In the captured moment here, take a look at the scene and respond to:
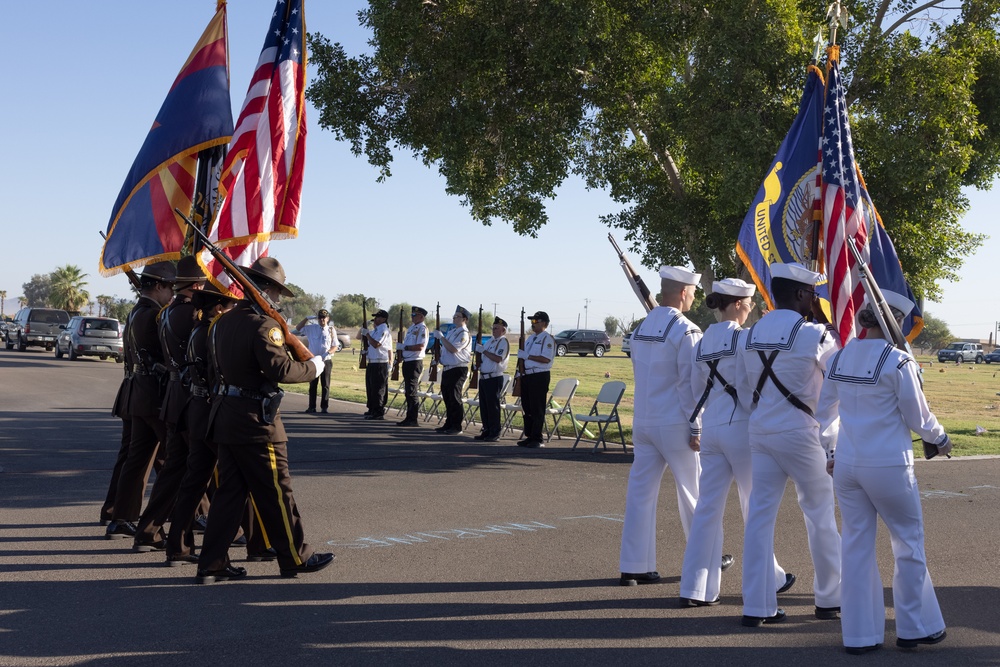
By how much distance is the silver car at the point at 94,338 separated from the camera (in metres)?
38.0

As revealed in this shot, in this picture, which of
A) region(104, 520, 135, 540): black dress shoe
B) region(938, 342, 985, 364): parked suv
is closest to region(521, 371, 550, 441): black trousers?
region(104, 520, 135, 540): black dress shoe

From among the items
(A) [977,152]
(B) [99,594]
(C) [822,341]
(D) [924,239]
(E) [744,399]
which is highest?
(A) [977,152]

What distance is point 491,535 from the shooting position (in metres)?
8.09

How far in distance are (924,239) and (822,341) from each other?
31.6ft

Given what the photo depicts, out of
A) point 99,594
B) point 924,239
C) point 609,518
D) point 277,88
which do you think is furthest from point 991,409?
point 99,594

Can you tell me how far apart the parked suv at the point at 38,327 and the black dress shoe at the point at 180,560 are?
4189 cm

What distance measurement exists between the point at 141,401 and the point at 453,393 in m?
8.94

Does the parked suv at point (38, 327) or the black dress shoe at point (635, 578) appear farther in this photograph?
the parked suv at point (38, 327)

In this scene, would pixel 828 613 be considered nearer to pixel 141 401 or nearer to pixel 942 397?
pixel 141 401

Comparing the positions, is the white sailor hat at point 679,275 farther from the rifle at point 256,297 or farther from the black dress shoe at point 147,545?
the black dress shoe at point 147,545

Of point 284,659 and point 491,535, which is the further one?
point 491,535

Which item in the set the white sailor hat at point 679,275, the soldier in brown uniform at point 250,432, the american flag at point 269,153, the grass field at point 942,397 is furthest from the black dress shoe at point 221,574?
the grass field at point 942,397

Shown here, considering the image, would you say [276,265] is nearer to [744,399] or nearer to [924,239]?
[744,399]

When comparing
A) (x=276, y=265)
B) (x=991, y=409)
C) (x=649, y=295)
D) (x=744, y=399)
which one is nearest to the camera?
(x=744, y=399)
